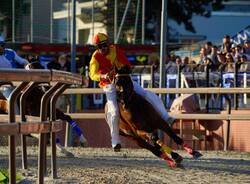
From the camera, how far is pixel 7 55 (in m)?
13.0

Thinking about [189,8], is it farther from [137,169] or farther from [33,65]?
[137,169]

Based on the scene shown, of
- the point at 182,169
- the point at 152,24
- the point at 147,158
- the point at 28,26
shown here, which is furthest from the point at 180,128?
the point at 152,24

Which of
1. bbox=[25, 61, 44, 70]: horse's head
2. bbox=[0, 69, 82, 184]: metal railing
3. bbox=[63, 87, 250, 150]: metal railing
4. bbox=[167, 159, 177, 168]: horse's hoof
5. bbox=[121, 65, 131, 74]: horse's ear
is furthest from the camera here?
bbox=[63, 87, 250, 150]: metal railing

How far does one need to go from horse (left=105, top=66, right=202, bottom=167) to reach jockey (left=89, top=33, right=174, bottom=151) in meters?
0.11

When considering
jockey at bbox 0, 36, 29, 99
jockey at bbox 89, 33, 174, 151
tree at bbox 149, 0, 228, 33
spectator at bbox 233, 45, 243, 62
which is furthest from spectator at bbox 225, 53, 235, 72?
tree at bbox 149, 0, 228, 33

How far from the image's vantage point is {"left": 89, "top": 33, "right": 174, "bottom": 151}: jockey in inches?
444

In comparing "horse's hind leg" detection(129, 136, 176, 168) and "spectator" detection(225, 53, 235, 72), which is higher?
"spectator" detection(225, 53, 235, 72)

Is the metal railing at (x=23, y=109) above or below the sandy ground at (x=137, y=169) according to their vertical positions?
above

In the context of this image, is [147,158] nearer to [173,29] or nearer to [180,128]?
[180,128]

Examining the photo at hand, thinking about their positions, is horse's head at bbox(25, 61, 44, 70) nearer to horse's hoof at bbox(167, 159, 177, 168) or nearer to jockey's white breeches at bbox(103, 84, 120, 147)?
jockey's white breeches at bbox(103, 84, 120, 147)

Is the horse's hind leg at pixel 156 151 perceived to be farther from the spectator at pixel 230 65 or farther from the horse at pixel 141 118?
the spectator at pixel 230 65

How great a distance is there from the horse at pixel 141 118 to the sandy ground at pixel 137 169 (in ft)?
0.70

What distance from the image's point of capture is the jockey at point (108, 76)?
444 inches

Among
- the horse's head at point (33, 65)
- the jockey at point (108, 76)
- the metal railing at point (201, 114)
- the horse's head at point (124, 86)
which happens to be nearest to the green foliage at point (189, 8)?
the metal railing at point (201, 114)
